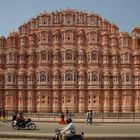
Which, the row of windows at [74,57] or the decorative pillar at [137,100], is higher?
the row of windows at [74,57]

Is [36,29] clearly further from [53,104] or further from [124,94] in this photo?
[124,94]

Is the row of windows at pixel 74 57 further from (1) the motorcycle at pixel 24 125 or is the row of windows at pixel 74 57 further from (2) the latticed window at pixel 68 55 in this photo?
(1) the motorcycle at pixel 24 125

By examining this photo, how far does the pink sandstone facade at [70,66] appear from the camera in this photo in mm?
66875

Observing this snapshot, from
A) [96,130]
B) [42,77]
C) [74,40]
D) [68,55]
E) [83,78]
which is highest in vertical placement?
[74,40]

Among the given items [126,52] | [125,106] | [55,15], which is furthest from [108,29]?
[125,106]

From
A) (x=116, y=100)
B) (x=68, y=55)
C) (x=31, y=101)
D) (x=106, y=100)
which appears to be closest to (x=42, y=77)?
(x=31, y=101)

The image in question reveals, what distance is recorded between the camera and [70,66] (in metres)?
68.0

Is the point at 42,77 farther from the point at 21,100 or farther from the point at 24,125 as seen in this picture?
the point at 24,125

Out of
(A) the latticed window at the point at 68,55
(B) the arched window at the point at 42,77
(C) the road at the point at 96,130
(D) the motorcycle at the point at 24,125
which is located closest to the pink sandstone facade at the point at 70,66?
(B) the arched window at the point at 42,77

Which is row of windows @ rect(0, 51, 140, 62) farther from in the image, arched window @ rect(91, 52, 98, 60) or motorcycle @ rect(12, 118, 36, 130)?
motorcycle @ rect(12, 118, 36, 130)

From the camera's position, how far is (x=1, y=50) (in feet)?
231

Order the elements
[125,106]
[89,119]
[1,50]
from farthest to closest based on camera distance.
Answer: [1,50], [125,106], [89,119]

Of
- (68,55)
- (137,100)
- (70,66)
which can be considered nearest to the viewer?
(137,100)

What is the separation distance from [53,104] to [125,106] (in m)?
12.3
